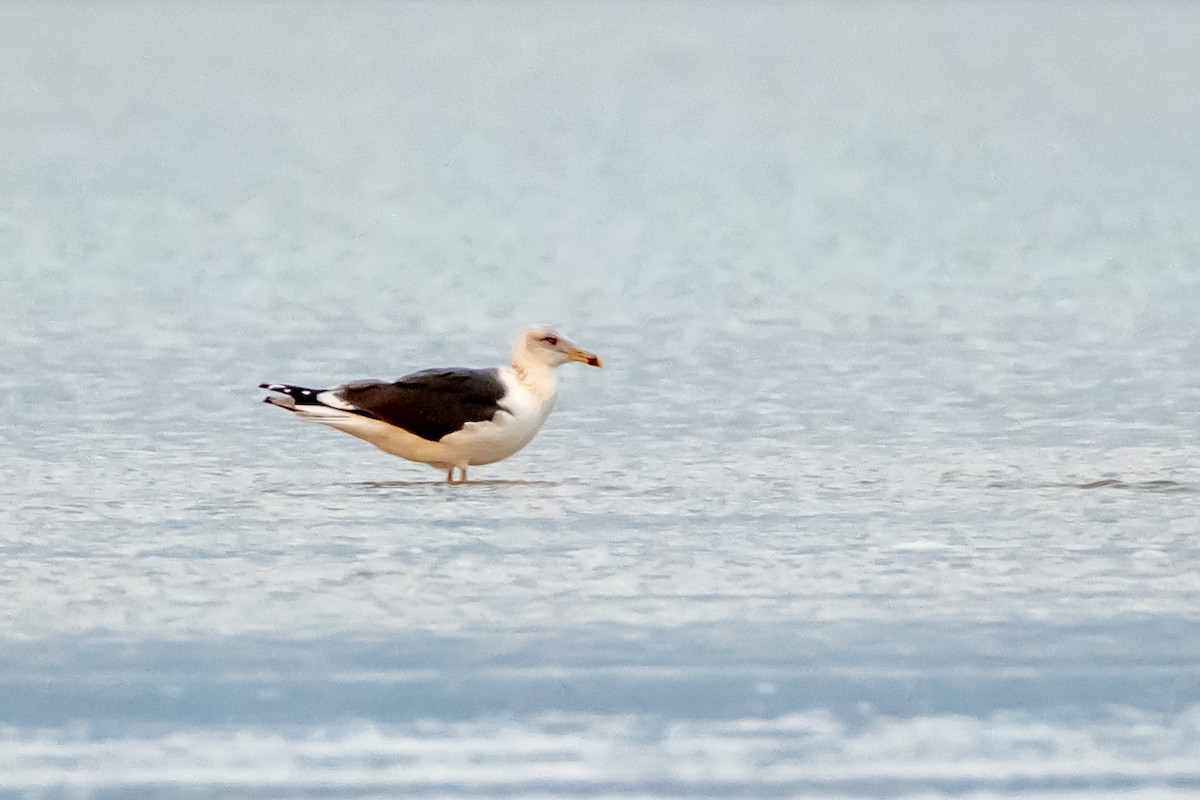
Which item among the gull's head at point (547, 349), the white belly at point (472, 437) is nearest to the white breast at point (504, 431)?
the white belly at point (472, 437)

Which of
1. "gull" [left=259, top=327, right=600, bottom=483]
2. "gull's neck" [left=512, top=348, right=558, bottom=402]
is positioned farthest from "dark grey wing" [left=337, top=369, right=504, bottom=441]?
"gull's neck" [left=512, top=348, right=558, bottom=402]

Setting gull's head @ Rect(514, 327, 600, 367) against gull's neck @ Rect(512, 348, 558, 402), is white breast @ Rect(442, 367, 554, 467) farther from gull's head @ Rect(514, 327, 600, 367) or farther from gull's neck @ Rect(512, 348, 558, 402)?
gull's head @ Rect(514, 327, 600, 367)

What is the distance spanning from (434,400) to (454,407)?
0.25 ft

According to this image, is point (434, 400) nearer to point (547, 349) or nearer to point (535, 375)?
point (535, 375)

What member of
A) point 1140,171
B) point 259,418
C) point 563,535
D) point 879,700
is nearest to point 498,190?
point 1140,171

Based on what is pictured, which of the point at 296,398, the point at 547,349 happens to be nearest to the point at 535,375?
the point at 547,349

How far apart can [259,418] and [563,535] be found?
103 inches

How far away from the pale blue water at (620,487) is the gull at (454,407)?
0.45 feet

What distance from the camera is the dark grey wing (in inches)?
334

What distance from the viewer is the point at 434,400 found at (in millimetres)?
8531

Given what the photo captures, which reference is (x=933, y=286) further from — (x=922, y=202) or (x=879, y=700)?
(x=879, y=700)

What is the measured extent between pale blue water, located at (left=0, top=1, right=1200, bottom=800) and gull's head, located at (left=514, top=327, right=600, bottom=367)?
14.3 inches

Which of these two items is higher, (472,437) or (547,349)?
(547,349)

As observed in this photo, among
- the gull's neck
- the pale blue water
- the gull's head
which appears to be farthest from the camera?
the gull's head
